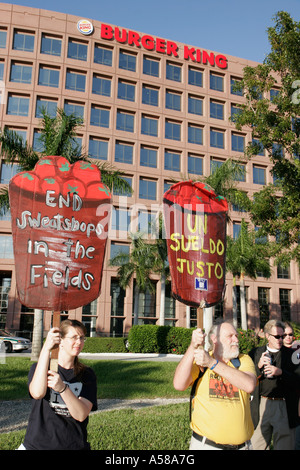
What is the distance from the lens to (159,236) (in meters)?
23.2

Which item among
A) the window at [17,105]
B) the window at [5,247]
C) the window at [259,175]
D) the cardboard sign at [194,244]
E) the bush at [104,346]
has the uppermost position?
the window at [17,105]

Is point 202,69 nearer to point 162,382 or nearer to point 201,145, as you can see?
point 201,145

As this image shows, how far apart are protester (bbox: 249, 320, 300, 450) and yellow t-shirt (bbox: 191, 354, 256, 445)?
958 millimetres

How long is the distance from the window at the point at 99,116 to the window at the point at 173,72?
7.71 metres

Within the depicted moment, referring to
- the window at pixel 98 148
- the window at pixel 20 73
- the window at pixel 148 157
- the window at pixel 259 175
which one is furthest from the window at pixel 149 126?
the window at pixel 259 175

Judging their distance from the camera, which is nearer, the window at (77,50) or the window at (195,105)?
the window at (77,50)

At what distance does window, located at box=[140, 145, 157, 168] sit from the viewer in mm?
36094

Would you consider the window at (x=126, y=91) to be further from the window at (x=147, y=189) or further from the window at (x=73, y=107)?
the window at (x=147, y=189)

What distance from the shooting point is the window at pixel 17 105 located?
3312 centimetres

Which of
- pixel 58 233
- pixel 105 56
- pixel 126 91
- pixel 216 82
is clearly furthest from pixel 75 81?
pixel 58 233

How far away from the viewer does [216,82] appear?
40375 mm

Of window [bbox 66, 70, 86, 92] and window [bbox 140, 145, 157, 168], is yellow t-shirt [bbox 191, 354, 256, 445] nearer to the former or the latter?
window [bbox 140, 145, 157, 168]

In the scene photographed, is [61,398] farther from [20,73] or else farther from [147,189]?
[20,73]
